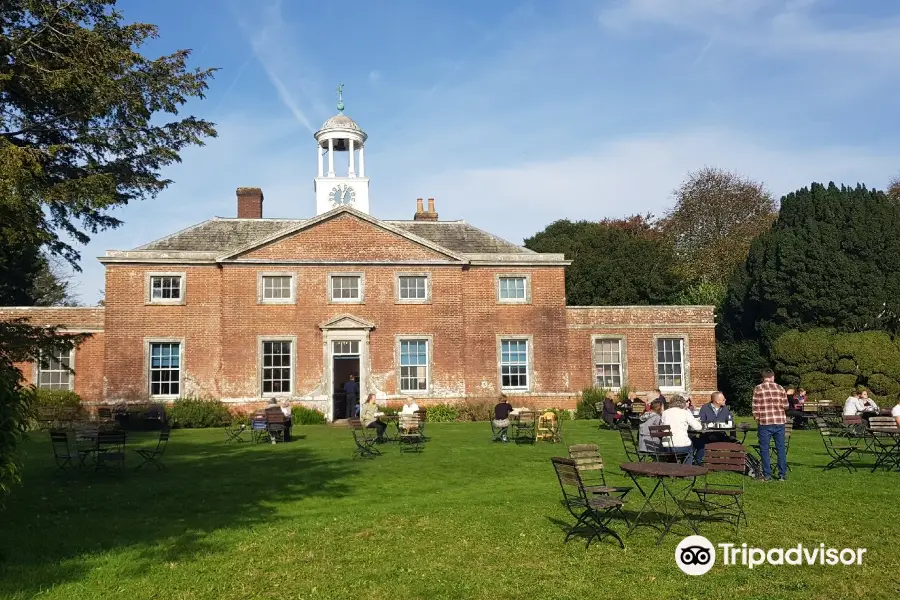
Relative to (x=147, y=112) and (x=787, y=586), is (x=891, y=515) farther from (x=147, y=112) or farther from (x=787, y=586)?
(x=147, y=112)

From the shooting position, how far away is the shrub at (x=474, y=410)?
28.9 metres

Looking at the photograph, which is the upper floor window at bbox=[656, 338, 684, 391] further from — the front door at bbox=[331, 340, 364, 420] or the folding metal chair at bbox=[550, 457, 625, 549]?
the folding metal chair at bbox=[550, 457, 625, 549]

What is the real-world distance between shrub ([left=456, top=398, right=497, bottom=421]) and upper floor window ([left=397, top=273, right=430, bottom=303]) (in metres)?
4.34

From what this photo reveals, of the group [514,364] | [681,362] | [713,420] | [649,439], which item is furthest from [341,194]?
[649,439]

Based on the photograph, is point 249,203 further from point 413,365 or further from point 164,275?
point 413,365

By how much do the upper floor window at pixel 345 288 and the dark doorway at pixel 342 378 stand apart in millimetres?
2224

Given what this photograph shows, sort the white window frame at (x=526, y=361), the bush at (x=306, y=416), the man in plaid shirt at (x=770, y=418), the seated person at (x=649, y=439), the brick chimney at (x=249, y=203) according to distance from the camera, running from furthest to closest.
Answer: the brick chimney at (x=249, y=203)
the white window frame at (x=526, y=361)
the bush at (x=306, y=416)
the seated person at (x=649, y=439)
the man in plaid shirt at (x=770, y=418)

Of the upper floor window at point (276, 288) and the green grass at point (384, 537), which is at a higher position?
the upper floor window at point (276, 288)

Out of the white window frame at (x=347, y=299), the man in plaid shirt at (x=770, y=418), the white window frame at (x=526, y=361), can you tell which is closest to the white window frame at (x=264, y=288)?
the white window frame at (x=347, y=299)

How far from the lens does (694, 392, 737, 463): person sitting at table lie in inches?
552

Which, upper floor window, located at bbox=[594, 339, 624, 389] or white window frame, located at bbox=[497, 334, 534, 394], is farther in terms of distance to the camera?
upper floor window, located at bbox=[594, 339, 624, 389]

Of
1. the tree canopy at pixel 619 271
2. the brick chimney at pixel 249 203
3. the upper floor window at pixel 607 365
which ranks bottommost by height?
the upper floor window at pixel 607 365

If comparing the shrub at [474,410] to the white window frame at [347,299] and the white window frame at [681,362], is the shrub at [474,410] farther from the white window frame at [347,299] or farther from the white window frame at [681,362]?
the white window frame at [681,362]

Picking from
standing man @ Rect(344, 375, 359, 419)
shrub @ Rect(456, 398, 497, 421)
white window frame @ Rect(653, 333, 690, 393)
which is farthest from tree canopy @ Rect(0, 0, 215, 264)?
white window frame @ Rect(653, 333, 690, 393)
